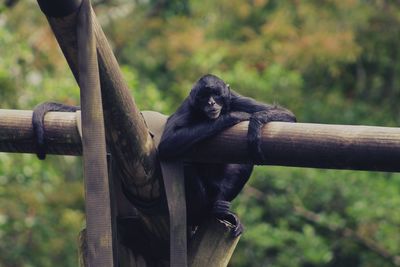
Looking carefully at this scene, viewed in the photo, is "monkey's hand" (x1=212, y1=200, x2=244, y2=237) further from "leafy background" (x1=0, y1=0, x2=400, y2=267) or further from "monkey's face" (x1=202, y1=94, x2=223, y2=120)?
"leafy background" (x1=0, y1=0, x2=400, y2=267)

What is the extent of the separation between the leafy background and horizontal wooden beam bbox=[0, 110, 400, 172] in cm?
536

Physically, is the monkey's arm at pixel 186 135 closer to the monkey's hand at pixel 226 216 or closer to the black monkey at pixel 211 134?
the black monkey at pixel 211 134

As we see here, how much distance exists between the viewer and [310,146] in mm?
3904

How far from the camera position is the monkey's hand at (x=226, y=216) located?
4359 millimetres

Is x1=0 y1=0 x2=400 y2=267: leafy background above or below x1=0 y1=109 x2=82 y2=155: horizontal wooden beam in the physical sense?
below

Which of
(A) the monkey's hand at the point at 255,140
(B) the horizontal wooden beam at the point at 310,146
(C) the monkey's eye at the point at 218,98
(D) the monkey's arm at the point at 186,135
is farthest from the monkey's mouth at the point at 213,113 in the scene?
(A) the monkey's hand at the point at 255,140

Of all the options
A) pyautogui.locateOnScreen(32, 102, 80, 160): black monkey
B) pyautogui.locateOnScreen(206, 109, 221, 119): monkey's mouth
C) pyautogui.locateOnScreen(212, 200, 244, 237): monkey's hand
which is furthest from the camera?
pyautogui.locateOnScreen(206, 109, 221, 119): monkey's mouth

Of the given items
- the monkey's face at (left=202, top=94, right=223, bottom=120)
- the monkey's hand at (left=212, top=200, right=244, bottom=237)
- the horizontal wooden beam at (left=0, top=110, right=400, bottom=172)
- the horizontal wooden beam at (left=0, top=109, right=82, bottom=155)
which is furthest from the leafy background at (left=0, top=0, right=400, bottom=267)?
the horizontal wooden beam at (left=0, top=110, right=400, bottom=172)

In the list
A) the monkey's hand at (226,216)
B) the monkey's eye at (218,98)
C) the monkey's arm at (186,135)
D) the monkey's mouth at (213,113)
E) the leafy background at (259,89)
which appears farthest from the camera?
the leafy background at (259,89)

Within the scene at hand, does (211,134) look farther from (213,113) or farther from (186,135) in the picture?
(213,113)

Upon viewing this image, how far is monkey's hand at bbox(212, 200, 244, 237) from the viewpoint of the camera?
4.36 metres

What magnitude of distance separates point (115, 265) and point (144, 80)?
389 inches

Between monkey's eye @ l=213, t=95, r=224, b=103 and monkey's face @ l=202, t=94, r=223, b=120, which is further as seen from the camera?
monkey's eye @ l=213, t=95, r=224, b=103

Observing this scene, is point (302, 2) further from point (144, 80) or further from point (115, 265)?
point (115, 265)
